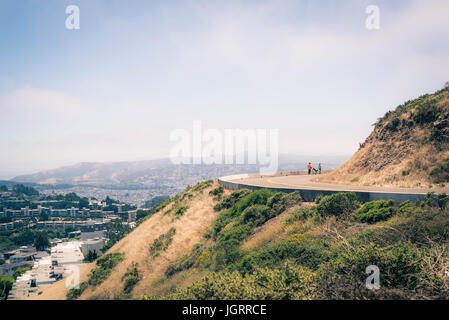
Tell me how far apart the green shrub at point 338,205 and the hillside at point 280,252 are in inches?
1.6

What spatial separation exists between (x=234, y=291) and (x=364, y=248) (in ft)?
10.8

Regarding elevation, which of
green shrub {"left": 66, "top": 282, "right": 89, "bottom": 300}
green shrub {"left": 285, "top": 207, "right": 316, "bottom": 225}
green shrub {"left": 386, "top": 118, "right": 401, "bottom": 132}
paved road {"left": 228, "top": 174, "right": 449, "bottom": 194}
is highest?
green shrub {"left": 386, "top": 118, "right": 401, "bottom": 132}

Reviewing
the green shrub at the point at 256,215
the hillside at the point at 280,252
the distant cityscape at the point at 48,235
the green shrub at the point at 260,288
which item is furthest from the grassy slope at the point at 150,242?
the distant cityscape at the point at 48,235

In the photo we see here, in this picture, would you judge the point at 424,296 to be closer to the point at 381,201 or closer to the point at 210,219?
the point at 381,201

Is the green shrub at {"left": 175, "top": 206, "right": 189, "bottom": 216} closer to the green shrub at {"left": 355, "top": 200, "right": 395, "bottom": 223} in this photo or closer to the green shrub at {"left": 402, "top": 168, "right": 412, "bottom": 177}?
the green shrub at {"left": 355, "top": 200, "right": 395, "bottom": 223}

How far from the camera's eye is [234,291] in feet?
21.2

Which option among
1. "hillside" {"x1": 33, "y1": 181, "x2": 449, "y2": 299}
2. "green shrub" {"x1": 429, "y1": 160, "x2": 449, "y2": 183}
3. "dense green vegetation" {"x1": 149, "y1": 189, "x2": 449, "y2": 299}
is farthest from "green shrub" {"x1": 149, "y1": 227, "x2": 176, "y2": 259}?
"green shrub" {"x1": 429, "y1": 160, "x2": 449, "y2": 183}

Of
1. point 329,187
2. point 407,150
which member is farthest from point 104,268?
point 407,150

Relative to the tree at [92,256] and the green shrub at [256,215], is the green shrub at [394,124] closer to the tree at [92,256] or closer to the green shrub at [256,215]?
the green shrub at [256,215]

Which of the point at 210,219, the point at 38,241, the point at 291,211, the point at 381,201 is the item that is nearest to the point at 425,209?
the point at 381,201

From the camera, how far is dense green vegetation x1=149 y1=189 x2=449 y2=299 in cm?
624

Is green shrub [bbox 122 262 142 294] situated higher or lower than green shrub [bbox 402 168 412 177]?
lower

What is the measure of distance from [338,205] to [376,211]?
1524 millimetres

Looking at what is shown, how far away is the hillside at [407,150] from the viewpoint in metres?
17.7
